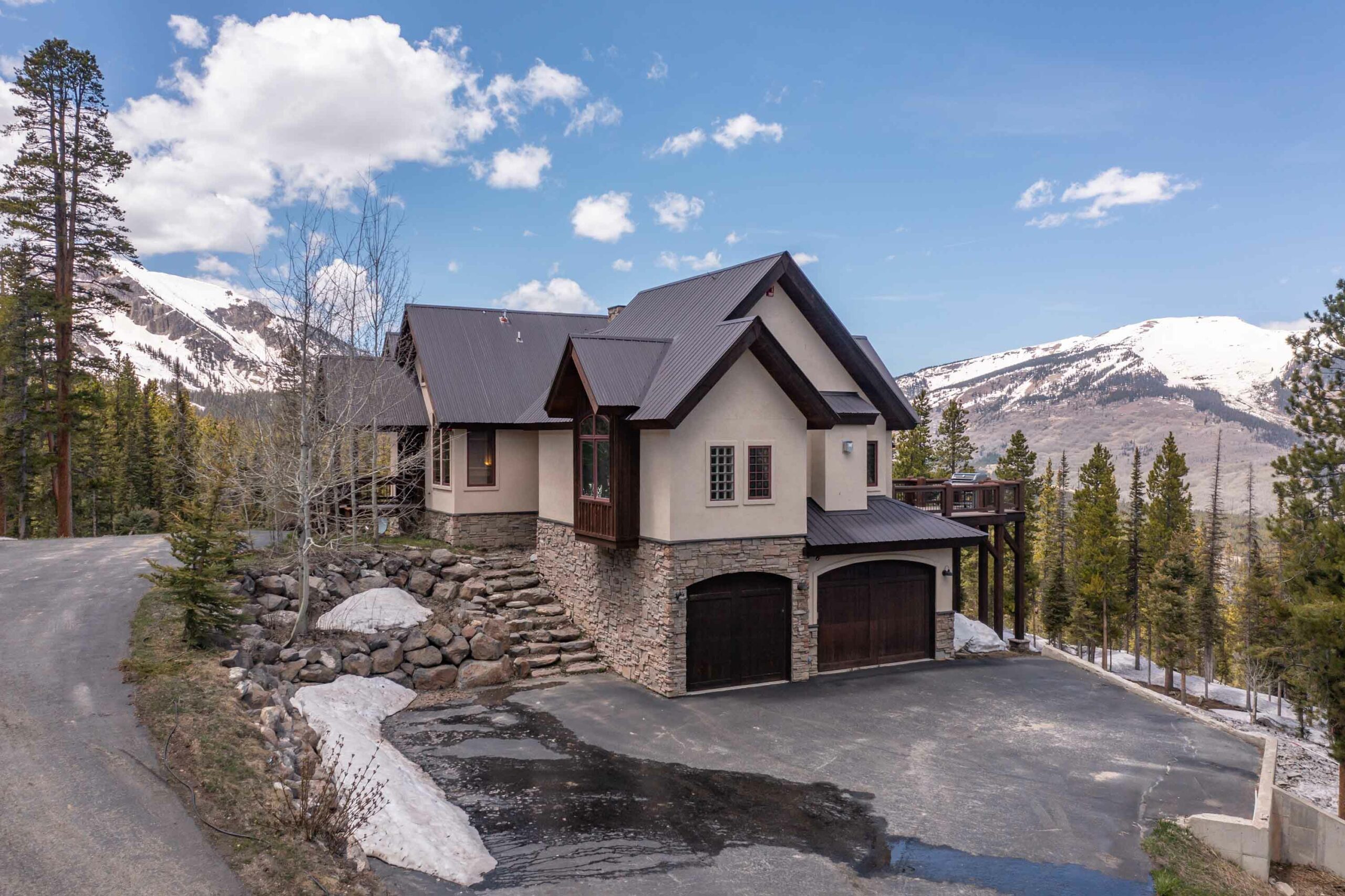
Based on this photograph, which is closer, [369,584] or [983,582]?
[369,584]

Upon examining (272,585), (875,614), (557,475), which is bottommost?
(875,614)

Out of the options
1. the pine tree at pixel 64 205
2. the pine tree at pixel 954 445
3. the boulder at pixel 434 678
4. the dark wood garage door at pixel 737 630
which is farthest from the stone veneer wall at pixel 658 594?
the pine tree at pixel 954 445

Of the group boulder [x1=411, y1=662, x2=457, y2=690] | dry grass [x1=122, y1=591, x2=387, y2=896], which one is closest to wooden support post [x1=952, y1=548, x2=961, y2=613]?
boulder [x1=411, y1=662, x2=457, y2=690]

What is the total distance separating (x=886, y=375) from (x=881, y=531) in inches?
241

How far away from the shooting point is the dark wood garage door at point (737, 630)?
1544 centimetres

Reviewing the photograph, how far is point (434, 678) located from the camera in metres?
15.3

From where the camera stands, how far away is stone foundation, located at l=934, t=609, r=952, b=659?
60.2ft

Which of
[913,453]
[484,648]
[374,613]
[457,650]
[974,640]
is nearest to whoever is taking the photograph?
[457,650]

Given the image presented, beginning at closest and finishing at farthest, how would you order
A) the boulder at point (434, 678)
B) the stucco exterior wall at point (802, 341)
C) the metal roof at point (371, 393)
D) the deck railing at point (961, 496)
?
the boulder at point (434, 678), the stucco exterior wall at point (802, 341), the metal roof at point (371, 393), the deck railing at point (961, 496)

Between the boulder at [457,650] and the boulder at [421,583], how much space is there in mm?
2792

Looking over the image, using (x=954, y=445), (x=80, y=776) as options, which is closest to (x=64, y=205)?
(x=80, y=776)

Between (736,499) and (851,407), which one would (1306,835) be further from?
(851,407)

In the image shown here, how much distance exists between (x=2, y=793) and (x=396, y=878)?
413 cm

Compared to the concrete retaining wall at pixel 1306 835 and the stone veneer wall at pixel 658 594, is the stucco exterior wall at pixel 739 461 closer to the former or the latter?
the stone veneer wall at pixel 658 594
